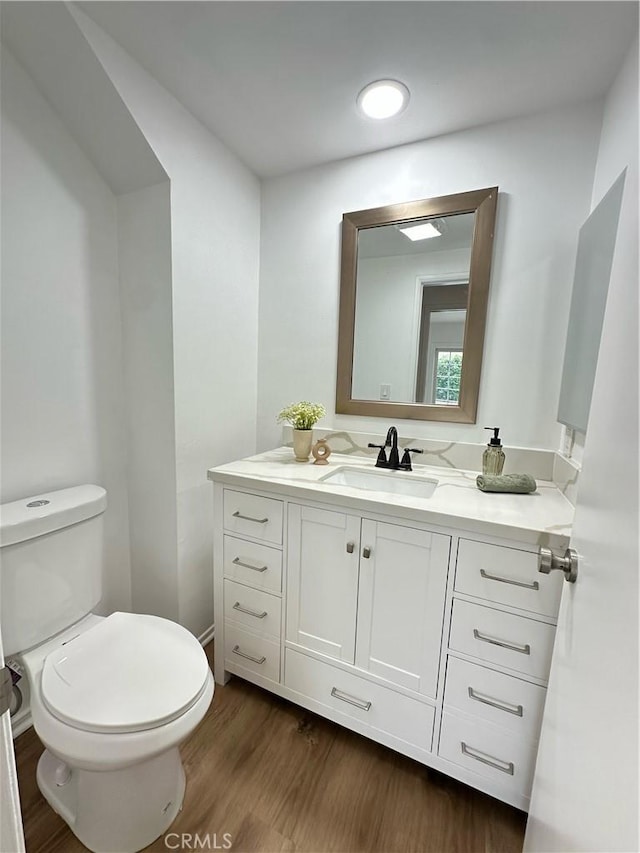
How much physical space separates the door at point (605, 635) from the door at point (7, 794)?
29.5 inches

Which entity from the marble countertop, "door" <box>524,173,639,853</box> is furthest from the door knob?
the marble countertop

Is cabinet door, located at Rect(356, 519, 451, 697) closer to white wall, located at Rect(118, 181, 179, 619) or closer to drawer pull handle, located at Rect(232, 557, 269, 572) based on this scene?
drawer pull handle, located at Rect(232, 557, 269, 572)

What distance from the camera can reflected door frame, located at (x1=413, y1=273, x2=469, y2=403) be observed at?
1489mm

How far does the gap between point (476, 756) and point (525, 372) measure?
4.25 ft

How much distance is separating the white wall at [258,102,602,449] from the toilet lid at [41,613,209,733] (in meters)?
1.13

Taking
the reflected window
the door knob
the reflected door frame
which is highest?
the reflected door frame

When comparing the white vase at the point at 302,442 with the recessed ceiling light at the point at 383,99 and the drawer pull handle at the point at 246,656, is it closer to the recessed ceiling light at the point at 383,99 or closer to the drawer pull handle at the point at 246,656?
the drawer pull handle at the point at 246,656

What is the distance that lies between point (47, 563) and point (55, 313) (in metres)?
0.87

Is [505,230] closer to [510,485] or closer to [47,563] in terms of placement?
[510,485]

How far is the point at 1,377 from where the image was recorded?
1.17 metres

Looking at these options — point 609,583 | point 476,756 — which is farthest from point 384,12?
point 476,756

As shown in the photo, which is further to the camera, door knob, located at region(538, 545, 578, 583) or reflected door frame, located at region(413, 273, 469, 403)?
reflected door frame, located at region(413, 273, 469, 403)

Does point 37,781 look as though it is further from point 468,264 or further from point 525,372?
point 468,264

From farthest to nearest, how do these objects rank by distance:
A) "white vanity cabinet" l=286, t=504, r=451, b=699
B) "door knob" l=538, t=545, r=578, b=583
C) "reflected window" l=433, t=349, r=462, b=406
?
1. "reflected window" l=433, t=349, r=462, b=406
2. "white vanity cabinet" l=286, t=504, r=451, b=699
3. "door knob" l=538, t=545, r=578, b=583
